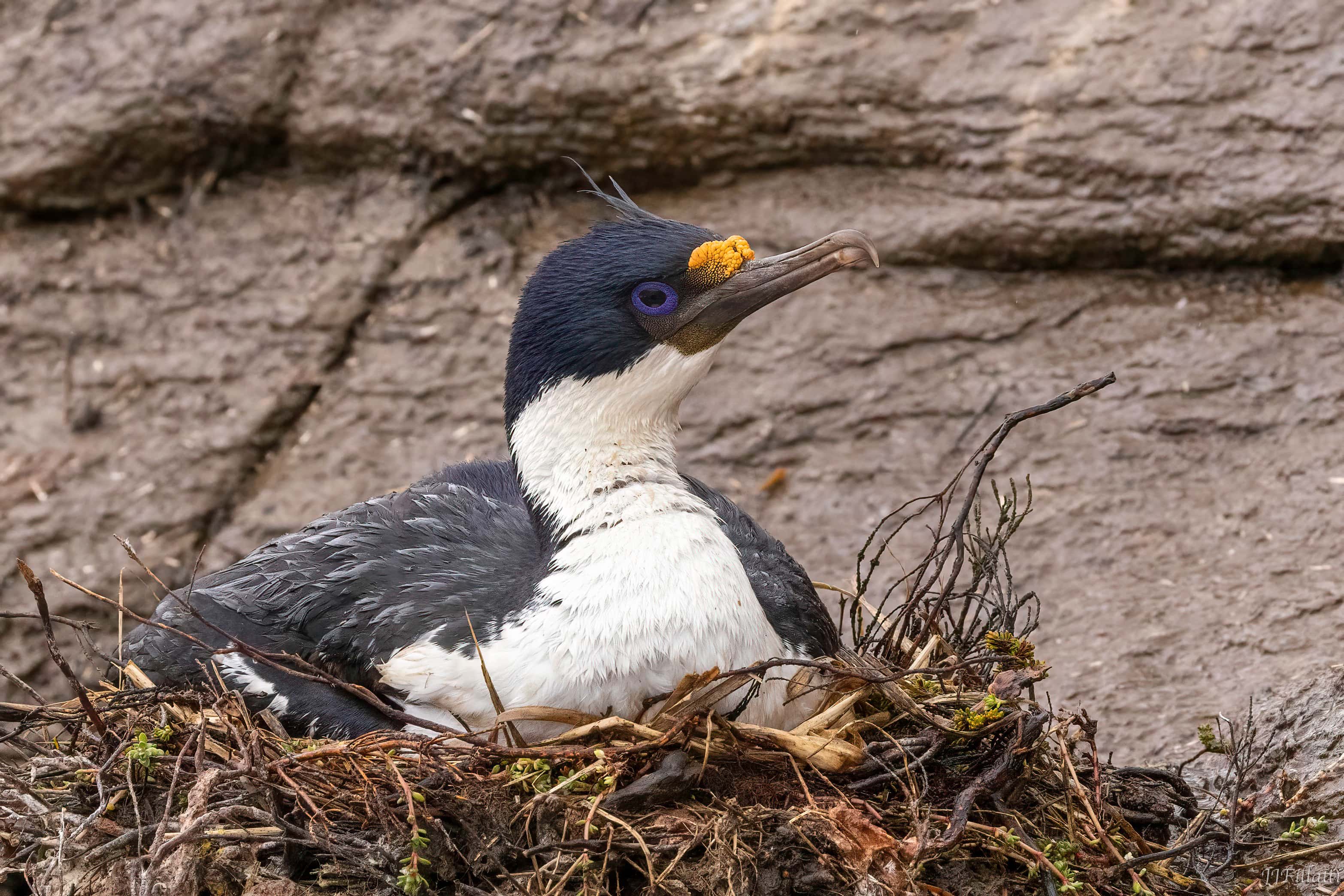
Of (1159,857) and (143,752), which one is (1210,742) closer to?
(1159,857)

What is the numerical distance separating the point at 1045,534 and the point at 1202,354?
108 cm

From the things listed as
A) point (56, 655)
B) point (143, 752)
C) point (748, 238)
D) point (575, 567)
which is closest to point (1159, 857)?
point (575, 567)

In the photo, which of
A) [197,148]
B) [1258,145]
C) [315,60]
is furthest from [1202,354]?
[197,148]

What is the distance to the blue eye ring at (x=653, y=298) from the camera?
3574 millimetres

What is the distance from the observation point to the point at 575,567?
336 cm

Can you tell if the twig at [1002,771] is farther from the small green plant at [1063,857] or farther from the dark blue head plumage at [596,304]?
the dark blue head plumage at [596,304]

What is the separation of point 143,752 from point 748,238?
4.04 meters

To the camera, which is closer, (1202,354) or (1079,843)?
(1079,843)

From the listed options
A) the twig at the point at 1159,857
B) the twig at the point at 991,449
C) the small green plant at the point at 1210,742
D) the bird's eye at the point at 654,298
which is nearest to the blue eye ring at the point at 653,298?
the bird's eye at the point at 654,298

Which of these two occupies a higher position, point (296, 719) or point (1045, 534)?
point (296, 719)

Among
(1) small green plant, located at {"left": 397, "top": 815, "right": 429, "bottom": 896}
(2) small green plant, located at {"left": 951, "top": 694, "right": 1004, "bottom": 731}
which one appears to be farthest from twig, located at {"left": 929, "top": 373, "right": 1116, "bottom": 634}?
(1) small green plant, located at {"left": 397, "top": 815, "right": 429, "bottom": 896}

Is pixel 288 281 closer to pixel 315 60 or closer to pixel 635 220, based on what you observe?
pixel 315 60

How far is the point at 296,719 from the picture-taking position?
11.5 ft

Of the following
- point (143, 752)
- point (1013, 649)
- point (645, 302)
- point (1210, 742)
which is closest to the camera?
point (143, 752)
